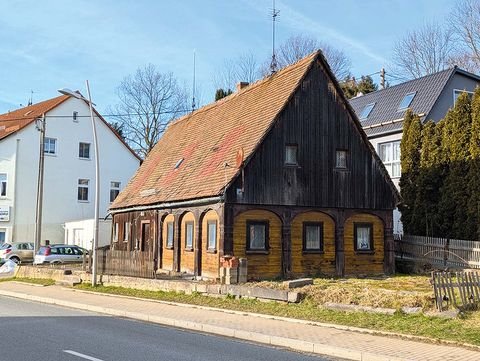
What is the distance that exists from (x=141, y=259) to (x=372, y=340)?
1252cm

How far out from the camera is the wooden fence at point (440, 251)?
71.7 feet

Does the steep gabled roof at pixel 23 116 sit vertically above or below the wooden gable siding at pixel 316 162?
above

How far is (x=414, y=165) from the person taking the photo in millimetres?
27828

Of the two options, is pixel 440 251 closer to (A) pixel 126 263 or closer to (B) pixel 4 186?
(A) pixel 126 263

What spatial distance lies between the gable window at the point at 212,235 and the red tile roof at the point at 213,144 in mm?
1160

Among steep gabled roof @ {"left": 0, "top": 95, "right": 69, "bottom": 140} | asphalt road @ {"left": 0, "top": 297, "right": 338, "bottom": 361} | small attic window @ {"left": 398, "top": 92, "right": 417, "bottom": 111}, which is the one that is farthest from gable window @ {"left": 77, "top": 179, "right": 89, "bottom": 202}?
asphalt road @ {"left": 0, "top": 297, "right": 338, "bottom": 361}

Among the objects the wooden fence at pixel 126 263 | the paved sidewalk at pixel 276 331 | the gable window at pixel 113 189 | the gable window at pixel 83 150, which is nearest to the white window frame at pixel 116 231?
the wooden fence at pixel 126 263

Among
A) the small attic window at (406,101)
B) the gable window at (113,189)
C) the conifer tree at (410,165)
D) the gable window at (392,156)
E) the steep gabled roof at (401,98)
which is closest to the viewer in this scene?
the conifer tree at (410,165)

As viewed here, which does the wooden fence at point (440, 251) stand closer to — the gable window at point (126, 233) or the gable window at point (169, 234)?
the gable window at point (169, 234)

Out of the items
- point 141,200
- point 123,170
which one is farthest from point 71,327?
point 123,170

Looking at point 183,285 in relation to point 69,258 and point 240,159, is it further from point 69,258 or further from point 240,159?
point 69,258

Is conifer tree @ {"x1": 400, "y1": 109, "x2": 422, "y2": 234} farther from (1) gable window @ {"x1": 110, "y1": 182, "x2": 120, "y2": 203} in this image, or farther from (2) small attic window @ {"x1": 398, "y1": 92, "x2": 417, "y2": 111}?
(1) gable window @ {"x1": 110, "y1": 182, "x2": 120, "y2": 203}

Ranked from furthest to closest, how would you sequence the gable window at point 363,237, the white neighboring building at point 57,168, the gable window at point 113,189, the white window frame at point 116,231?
1. the gable window at point 113,189
2. the white neighboring building at point 57,168
3. the white window frame at point 116,231
4. the gable window at point 363,237

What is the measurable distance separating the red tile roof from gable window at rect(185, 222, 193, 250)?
1150 mm
